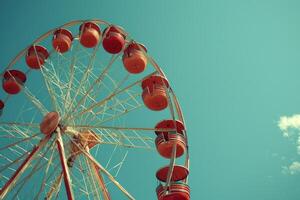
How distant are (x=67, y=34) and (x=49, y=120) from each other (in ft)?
13.9

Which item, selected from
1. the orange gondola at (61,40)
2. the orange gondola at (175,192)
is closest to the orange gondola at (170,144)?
the orange gondola at (175,192)

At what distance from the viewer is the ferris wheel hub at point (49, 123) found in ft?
26.8

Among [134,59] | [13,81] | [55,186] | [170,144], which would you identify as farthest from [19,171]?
[13,81]

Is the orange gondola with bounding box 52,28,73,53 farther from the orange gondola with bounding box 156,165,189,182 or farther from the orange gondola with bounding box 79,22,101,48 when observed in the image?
the orange gondola with bounding box 156,165,189,182

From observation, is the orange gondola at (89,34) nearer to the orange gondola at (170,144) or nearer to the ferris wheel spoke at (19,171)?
the ferris wheel spoke at (19,171)

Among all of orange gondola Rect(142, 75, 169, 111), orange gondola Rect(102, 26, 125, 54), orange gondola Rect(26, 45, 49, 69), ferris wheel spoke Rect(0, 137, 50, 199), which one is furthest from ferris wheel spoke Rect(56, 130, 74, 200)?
orange gondola Rect(26, 45, 49, 69)

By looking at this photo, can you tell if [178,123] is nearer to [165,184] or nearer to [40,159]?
[165,184]

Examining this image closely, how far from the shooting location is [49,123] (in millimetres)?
8242

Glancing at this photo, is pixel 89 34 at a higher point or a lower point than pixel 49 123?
higher

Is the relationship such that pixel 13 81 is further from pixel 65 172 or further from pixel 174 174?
pixel 174 174

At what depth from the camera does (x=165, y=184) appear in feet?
23.7

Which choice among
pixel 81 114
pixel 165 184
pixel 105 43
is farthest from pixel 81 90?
pixel 165 184

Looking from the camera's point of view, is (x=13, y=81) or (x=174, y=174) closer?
(x=174, y=174)

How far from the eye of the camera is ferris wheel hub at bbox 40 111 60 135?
816 centimetres
